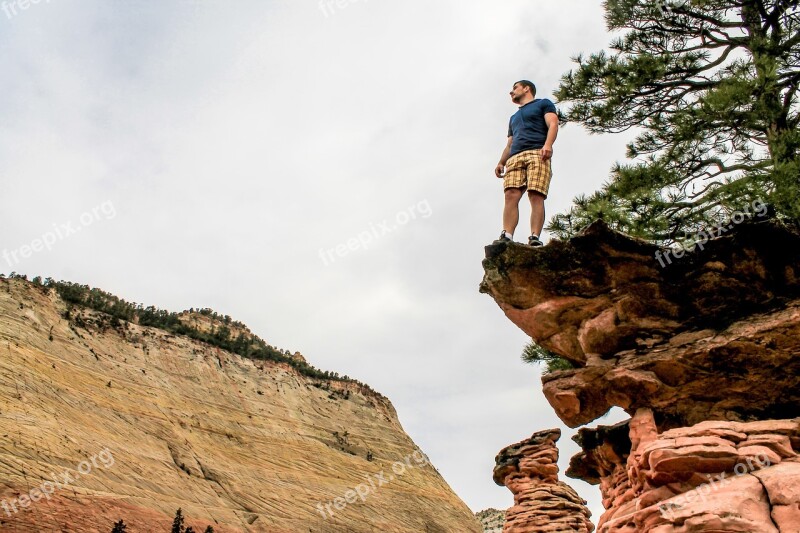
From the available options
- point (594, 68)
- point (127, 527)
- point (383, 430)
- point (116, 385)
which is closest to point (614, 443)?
point (594, 68)

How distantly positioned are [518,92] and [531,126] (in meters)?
0.56

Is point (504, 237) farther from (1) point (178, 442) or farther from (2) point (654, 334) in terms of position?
(1) point (178, 442)

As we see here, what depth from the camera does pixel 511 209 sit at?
795 cm

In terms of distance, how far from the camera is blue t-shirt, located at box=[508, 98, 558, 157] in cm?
801

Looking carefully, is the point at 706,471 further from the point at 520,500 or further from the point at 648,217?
the point at 520,500

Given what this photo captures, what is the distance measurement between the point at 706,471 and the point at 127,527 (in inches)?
656

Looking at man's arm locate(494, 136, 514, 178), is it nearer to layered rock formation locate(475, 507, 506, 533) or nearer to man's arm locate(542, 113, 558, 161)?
man's arm locate(542, 113, 558, 161)

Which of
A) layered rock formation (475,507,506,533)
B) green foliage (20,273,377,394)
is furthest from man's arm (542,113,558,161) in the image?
green foliage (20,273,377,394)

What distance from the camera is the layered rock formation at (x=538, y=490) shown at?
1022cm

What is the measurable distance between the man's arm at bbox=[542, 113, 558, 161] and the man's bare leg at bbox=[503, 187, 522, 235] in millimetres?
513

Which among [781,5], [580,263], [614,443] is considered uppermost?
[781,5]

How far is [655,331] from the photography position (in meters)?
7.30

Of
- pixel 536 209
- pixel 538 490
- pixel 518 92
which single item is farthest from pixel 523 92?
pixel 538 490

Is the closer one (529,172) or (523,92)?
(529,172)
